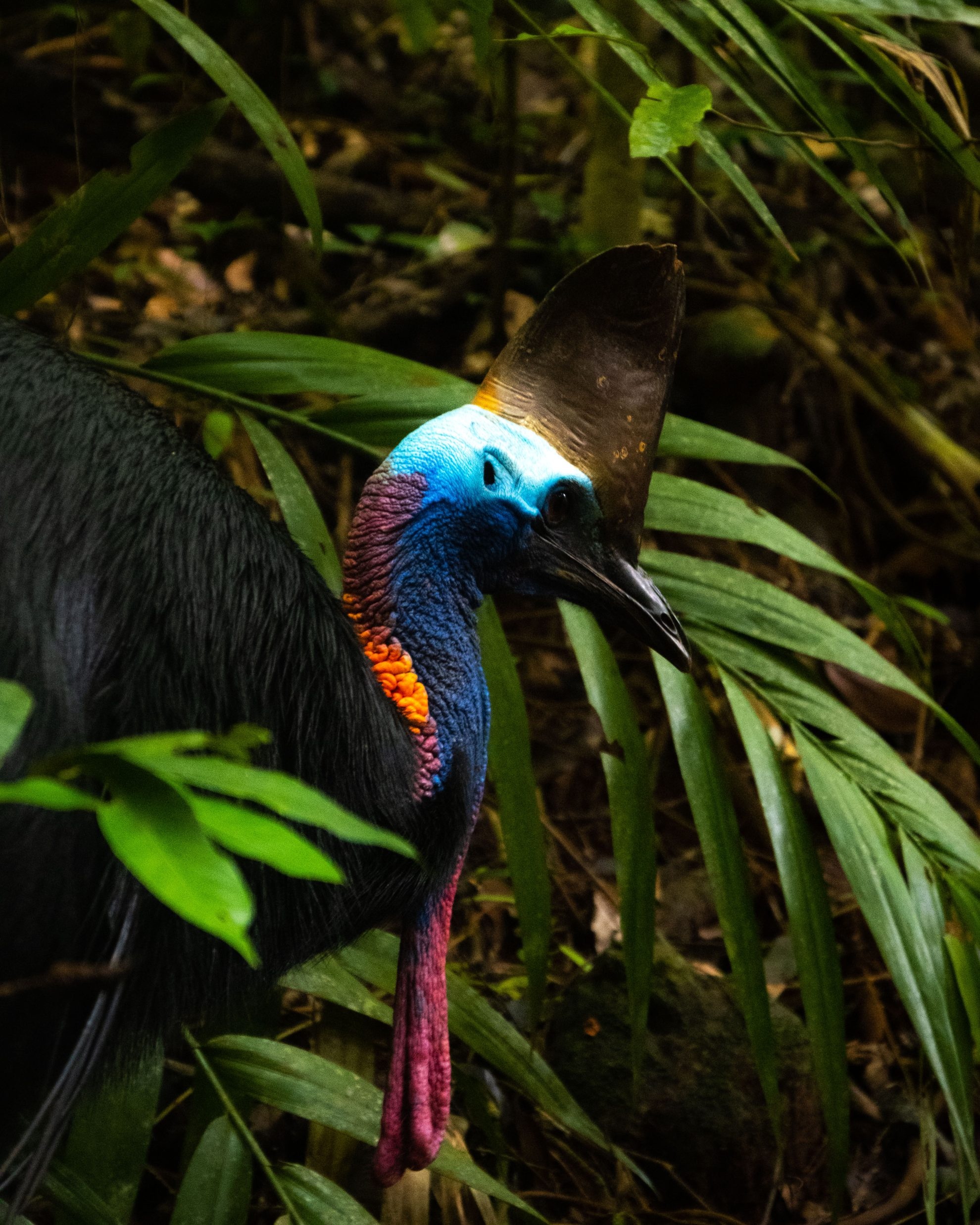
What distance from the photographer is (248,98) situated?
138 centimetres

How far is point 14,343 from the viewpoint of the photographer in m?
1.12

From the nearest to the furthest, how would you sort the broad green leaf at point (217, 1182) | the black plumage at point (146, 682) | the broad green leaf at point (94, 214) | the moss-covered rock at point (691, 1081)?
the black plumage at point (146, 682) → the broad green leaf at point (217, 1182) → the broad green leaf at point (94, 214) → the moss-covered rock at point (691, 1081)

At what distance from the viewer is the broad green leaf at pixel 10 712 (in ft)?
1.72

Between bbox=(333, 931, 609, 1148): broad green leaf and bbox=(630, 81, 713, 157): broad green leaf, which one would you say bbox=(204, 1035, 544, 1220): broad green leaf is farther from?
bbox=(630, 81, 713, 157): broad green leaf

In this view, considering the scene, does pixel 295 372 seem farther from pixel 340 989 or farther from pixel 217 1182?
pixel 217 1182

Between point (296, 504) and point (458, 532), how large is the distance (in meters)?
0.38

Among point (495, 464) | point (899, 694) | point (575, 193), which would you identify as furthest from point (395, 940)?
point (575, 193)

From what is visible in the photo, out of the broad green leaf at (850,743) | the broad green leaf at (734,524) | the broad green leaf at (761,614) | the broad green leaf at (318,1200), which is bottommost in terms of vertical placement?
the broad green leaf at (318,1200)

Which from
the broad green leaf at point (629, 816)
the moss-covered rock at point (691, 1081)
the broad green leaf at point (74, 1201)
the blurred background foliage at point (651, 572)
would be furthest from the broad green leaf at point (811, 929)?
the broad green leaf at point (74, 1201)

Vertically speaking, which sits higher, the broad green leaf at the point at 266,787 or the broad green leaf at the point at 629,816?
the broad green leaf at the point at 266,787

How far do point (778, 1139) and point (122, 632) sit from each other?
2.75 ft

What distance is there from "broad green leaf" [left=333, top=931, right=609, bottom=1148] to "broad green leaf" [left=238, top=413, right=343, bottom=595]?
407 millimetres

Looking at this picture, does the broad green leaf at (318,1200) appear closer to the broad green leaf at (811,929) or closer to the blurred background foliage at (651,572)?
the blurred background foliage at (651,572)

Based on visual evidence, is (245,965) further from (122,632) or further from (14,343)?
(14,343)
